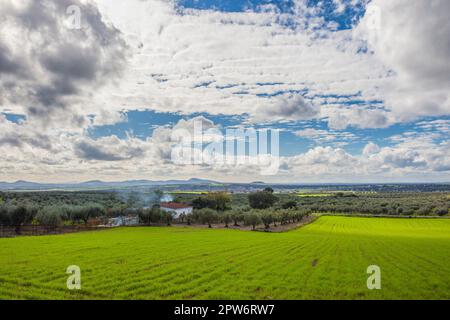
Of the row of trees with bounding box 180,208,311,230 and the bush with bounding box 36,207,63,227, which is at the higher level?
the bush with bounding box 36,207,63,227

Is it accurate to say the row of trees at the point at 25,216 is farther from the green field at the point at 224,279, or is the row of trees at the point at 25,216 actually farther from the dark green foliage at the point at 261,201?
the dark green foliage at the point at 261,201

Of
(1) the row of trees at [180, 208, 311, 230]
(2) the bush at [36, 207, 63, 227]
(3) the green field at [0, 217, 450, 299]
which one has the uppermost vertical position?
(3) the green field at [0, 217, 450, 299]

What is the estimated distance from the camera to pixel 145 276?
20.5 metres

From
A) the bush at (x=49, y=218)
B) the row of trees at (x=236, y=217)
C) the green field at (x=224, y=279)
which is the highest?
the green field at (x=224, y=279)

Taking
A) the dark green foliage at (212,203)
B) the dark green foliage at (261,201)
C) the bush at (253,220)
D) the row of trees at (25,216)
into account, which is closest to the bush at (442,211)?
the dark green foliage at (261,201)

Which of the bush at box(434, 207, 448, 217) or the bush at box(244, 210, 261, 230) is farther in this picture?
the bush at box(434, 207, 448, 217)

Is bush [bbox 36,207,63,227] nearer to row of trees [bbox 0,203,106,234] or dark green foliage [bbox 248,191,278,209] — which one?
row of trees [bbox 0,203,106,234]

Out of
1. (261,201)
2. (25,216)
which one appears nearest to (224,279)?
(25,216)

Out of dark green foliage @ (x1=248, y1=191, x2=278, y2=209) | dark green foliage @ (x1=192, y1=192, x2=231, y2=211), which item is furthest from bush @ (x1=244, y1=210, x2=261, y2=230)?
dark green foliage @ (x1=248, y1=191, x2=278, y2=209)

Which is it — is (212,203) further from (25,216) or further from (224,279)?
(224,279)
